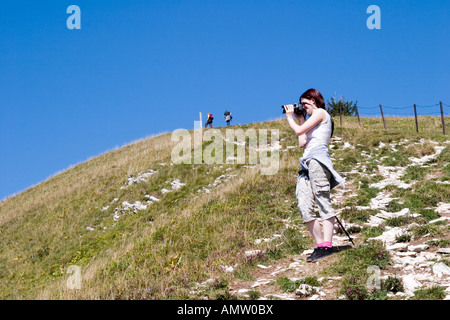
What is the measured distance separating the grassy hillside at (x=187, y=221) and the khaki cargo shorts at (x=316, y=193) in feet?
2.98

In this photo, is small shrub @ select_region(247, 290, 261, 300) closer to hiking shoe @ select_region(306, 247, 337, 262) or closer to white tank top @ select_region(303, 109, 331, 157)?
hiking shoe @ select_region(306, 247, 337, 262)

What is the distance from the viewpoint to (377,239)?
24.8 ft

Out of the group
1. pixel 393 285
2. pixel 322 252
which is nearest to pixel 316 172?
pixel 322 252

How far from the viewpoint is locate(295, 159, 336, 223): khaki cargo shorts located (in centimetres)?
629

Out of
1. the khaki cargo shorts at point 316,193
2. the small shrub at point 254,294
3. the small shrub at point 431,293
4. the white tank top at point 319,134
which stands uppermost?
the white tank top at point 319,134

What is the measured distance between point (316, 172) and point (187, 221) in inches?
213

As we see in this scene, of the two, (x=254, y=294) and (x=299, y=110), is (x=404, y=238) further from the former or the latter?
(x=254, y=294)

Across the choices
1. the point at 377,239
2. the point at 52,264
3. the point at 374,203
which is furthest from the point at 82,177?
the point at 377,239

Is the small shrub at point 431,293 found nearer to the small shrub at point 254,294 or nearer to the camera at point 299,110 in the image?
the small shrub at point 254,294

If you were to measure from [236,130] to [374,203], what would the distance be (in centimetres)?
1785

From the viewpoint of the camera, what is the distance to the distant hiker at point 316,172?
6332mm

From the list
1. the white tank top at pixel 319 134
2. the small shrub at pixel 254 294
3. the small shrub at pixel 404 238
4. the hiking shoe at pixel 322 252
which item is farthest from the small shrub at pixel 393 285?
Result: the white tank top at pixel 319 134

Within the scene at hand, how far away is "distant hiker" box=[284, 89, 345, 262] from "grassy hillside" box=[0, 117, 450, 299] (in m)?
0.68

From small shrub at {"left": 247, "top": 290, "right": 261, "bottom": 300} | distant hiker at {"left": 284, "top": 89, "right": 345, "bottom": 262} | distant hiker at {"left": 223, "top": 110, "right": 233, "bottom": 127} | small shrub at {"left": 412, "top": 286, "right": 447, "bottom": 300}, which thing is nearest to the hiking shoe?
distant hiker at {"left": 284, "top": 89, "right": 345, "bottom": 262}
